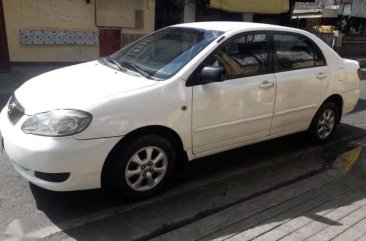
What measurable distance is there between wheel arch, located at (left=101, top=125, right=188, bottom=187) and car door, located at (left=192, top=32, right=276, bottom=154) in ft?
0.50

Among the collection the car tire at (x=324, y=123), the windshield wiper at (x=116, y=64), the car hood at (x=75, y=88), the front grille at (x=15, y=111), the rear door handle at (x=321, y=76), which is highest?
the windshield wiper at (x=116, y=64)

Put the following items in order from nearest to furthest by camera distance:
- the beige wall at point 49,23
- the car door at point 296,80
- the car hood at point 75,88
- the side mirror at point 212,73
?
the car hood at point 75,88 → the side mirror at point 212,73 → the car door at point 296,80 → the beige wall at point 49,23

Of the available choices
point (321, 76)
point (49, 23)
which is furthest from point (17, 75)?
point (321, 76)

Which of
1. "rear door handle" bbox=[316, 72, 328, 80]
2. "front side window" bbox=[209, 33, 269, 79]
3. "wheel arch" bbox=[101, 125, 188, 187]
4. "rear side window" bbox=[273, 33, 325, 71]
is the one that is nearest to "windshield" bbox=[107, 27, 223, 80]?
"front side window" bbox=[209, 33, 269, 79]

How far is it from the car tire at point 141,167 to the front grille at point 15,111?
2.89 feet

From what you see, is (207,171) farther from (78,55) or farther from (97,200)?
(78,55)

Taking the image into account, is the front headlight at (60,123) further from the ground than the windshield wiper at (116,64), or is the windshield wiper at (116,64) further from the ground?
the windshield wiper at (116,64)

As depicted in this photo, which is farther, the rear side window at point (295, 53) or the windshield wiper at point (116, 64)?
the rear side window at point (295, 53)

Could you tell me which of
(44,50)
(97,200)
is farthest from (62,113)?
(44,50)

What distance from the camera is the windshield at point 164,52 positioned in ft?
13.6

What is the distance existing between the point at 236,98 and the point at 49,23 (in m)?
8.18

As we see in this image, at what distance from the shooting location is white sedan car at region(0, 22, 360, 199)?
3467 mm

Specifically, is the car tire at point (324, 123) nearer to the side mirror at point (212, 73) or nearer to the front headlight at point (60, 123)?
the side mirror at point (212, 73)

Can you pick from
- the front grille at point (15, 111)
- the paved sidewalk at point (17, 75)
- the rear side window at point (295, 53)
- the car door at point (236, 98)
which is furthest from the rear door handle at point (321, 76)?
the paved sidewalk at point (17, 75)
